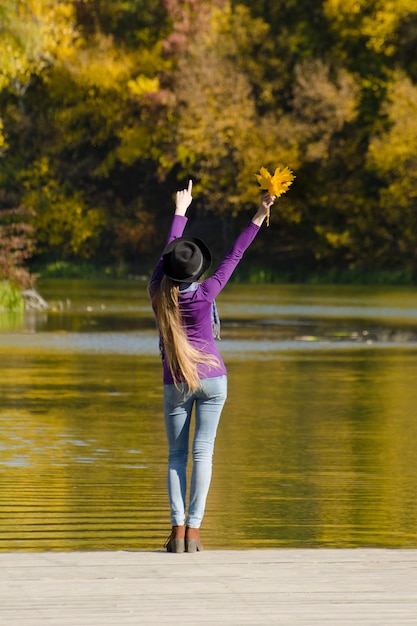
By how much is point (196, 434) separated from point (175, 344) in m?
0.54

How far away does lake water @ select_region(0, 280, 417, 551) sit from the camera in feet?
36.1

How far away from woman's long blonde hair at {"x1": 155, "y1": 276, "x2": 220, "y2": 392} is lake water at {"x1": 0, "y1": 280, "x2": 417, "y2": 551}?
1.09 meters

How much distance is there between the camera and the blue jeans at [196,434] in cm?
977

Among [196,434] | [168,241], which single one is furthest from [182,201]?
[196,434]

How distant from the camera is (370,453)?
15.6m

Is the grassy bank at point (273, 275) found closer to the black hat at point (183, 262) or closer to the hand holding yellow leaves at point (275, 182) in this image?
the hand holding yellow leaves at point (275, 182)

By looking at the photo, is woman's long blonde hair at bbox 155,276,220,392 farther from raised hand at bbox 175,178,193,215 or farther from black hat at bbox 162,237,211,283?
raised hand at bbox 175,178,193,215

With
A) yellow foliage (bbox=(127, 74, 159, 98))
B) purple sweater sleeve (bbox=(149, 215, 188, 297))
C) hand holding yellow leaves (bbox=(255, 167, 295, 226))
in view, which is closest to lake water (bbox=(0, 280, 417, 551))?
purple sweater sleeve (bbox=(149, 215, 188, 297))

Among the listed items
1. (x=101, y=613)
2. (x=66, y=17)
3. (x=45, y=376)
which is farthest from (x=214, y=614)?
(x=66, y=17)

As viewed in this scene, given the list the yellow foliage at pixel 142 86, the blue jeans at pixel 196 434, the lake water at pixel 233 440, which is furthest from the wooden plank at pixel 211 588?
the yellow foliage at pixel 142 86

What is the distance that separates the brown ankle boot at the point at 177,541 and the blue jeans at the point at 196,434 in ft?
0.54

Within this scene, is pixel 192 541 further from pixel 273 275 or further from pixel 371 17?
pixel 371 17

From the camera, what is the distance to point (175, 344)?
964 cm

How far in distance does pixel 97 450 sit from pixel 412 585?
760 cm
